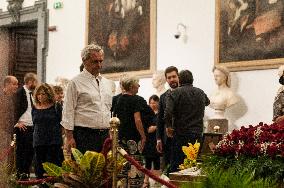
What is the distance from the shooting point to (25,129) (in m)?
9.58

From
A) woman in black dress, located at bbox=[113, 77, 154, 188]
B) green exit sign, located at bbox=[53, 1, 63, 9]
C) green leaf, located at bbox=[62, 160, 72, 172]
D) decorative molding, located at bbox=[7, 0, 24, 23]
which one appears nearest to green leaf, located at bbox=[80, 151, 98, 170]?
green leaf, located at bbox=[62, 160, 72, 172]

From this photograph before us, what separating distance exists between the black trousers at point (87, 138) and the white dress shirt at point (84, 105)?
47 mm

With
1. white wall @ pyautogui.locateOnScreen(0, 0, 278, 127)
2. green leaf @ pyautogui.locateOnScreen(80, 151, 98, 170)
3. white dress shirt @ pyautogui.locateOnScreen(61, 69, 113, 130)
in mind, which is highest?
white wall @ pyautogui.locateOnScreen(0, 0, 278, 127)

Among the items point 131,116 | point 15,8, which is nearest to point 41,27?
point 15,8

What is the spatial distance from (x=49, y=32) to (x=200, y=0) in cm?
574

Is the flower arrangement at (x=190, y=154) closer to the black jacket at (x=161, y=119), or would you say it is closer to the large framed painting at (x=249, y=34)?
the black jacket at (x=161, y=119)

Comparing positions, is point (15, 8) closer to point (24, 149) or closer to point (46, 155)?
point (24, 149)

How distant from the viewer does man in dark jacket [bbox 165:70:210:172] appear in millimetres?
7461

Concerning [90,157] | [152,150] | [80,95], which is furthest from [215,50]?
[90,157]

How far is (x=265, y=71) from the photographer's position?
10.3 meters

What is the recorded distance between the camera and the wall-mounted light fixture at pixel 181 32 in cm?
1206

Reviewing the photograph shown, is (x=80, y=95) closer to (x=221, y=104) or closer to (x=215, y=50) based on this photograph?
(x=221, y=104)

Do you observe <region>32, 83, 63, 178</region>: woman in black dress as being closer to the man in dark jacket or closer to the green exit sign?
the man in dark jacket

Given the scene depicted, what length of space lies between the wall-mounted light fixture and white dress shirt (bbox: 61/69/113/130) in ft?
20.9
